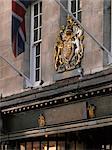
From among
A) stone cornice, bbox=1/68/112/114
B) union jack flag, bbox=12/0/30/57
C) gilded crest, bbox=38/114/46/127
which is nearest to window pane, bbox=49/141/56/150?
gilded crest, bbox=38/114/46/127

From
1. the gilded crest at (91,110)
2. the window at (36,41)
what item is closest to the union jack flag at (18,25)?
the window at (36,41)

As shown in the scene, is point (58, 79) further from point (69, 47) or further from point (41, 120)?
point (41, 120)

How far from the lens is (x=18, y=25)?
23.2 m

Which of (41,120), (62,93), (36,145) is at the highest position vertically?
(62,93)

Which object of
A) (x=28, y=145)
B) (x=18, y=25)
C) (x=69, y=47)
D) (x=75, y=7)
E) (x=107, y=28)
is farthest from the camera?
(x=28, y=145)

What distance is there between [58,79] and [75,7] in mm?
2531

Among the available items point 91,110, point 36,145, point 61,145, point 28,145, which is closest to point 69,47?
point 91,110

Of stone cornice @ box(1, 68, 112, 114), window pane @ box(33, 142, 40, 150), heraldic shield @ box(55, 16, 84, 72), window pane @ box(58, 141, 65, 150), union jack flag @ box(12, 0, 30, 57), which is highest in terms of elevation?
union jack flag @ box(12, 0, 30, 57)

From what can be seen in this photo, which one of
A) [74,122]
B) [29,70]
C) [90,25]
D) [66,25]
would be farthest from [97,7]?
[29,70]

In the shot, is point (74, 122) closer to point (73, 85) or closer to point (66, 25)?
point (73, 85)

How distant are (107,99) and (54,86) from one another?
121 inches

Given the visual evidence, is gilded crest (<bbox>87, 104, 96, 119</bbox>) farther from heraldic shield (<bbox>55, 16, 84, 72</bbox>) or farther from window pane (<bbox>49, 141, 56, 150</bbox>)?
window pane (<bbox>49, 141, 56, 150</bbox>)

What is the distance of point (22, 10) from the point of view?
22.9 m

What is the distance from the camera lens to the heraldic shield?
71.0 feet
